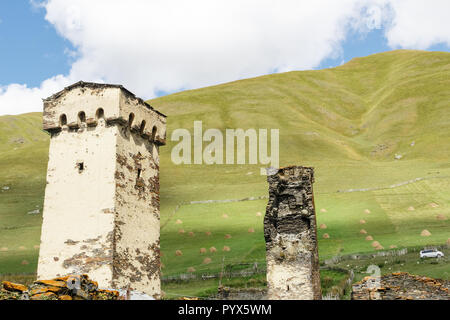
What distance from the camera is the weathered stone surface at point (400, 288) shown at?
18.5 meters

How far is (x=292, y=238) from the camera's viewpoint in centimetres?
1927

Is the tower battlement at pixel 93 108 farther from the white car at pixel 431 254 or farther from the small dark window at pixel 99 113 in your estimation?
the white car at pixel 431 254

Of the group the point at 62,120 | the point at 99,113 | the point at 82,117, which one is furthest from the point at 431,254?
the point at 62,120

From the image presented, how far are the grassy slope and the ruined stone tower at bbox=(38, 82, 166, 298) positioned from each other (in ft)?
64.2

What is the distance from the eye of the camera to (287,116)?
126312mm

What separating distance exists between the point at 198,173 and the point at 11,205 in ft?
110

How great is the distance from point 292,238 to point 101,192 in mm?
9743

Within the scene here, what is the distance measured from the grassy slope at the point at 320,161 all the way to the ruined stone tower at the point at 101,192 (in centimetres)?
1958

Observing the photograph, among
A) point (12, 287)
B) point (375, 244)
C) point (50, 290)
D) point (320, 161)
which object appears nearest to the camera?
point (50, 290)

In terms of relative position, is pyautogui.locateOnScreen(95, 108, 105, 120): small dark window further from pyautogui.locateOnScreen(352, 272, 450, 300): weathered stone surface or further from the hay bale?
the hay bale

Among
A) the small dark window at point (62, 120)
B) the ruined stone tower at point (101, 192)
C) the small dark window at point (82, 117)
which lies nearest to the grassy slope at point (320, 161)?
the ruined stone tower at point (101, 192)

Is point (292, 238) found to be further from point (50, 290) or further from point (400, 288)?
point (50, 290)

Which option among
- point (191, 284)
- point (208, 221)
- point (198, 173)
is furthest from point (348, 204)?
point (198, 173)
